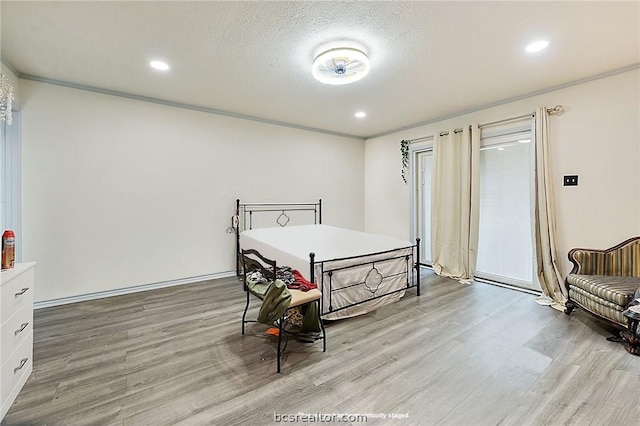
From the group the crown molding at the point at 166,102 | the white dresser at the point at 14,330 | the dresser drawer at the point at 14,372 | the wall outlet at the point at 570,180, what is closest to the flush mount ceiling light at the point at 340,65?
the crown molding at the point at 166,102

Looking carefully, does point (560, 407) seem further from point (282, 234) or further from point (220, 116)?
point (220, 116)

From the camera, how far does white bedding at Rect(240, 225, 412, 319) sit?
2.89 metres

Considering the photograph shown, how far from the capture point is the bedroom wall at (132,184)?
322cm

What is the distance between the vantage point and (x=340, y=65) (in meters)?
2.61

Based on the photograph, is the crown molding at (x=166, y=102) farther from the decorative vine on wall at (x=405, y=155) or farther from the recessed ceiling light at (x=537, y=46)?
the recessed ceiling light at (x=537, y=46)

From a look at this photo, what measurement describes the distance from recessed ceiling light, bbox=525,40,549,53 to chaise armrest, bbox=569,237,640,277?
7.08ft

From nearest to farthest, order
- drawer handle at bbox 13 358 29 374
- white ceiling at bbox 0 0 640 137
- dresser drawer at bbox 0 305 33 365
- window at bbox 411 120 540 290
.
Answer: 1. dresser drawer at bbox 0 305 33 365
2. drawer handle at bbox 13 358 29 374
3. white ceiling at bbox 0 0 640 137
4. window at bbox 411 120 540 290

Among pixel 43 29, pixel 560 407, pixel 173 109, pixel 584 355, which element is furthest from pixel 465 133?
pixel 43 29

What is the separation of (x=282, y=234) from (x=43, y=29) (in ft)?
9.98

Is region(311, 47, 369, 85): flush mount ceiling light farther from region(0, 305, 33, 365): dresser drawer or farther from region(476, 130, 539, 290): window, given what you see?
region(0, 305, 33, 365): dresser drawer

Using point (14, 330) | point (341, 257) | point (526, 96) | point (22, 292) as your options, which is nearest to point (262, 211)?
point (341, 257)

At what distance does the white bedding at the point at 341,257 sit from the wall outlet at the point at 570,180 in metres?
2.02

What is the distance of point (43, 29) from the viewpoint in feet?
7.43

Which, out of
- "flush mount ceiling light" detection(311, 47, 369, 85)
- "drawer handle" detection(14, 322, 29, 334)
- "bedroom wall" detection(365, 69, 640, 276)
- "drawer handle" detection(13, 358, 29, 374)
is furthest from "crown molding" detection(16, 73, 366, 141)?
"bedroom wall" detection(365, 69, 640, 276)
